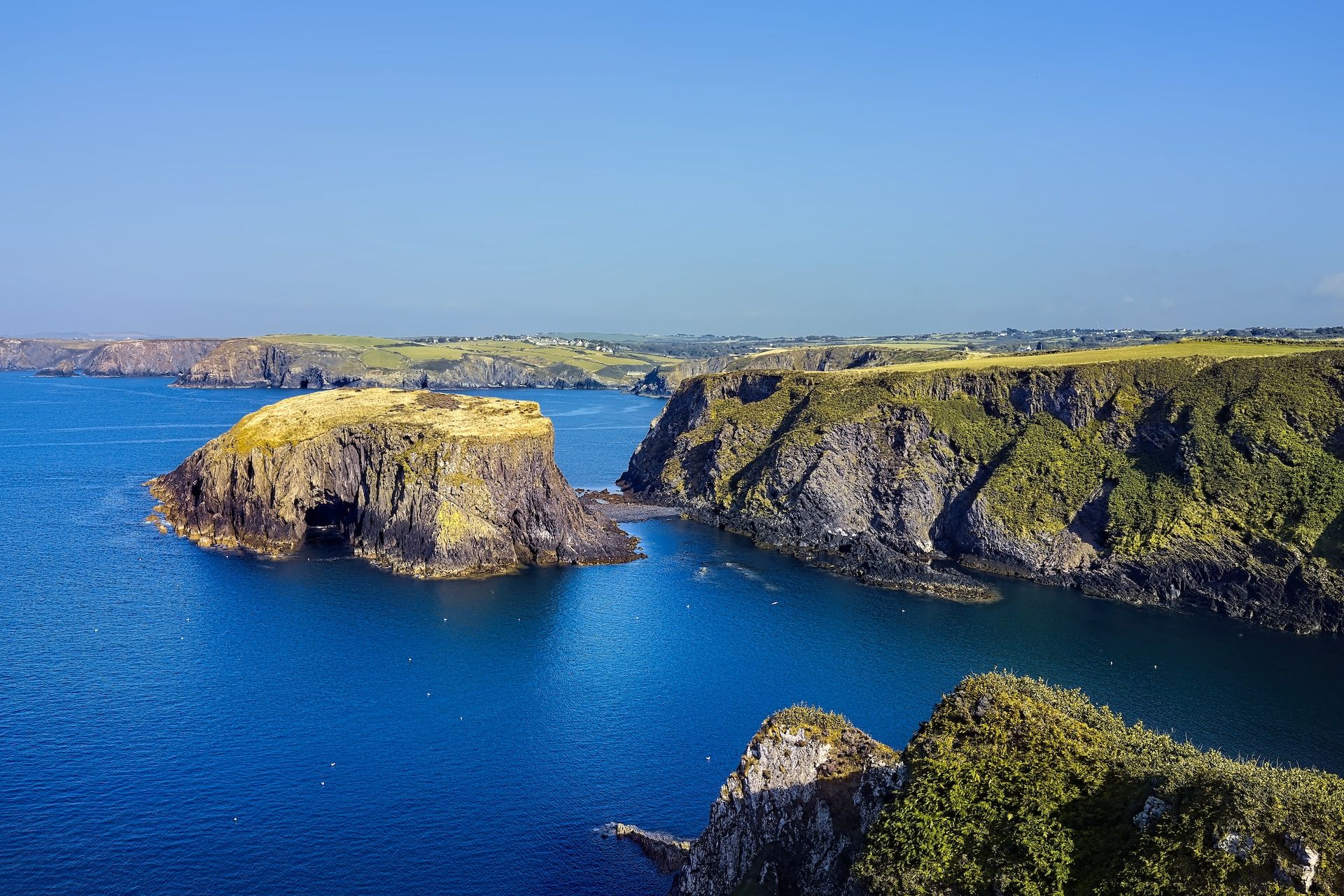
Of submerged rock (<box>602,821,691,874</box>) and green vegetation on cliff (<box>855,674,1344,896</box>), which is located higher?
green vegetation on cliff (<box>855,674,1344,896</box>)

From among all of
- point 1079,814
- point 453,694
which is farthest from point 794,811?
point 453,694

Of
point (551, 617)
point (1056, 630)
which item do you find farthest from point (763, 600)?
point (1056, 630)

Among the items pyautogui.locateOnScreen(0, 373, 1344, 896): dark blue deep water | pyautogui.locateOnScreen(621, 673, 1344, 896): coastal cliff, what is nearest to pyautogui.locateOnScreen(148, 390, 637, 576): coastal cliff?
pyautogui.locateOnScreen(0, 373, 1344, 896): dark blue deep water

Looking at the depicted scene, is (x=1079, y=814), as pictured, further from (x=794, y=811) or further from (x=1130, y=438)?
(x=1130, y=438)

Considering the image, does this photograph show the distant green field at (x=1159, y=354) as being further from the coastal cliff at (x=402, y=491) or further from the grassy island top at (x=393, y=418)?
the grassy island top at (x=393, y=418)

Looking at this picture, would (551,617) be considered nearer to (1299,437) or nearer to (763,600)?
(763,600)

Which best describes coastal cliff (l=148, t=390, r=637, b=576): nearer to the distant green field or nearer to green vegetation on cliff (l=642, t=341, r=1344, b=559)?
green vegetation on cliff (l=642, t=341, r=1344, b=559)

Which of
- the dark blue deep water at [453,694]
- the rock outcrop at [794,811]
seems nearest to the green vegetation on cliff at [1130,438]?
the dark blue deep water at [453,694]
